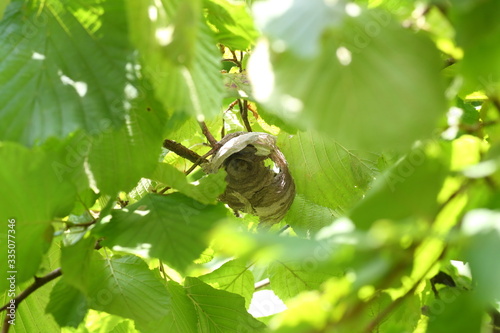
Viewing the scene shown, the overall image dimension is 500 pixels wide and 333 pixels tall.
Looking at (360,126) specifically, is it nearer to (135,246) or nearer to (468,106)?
(135,246)

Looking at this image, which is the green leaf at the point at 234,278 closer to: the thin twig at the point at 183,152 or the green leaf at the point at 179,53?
the thin twig at the point at 183,152

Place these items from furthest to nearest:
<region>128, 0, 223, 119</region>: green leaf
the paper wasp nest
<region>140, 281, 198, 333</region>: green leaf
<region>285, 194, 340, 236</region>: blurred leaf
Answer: <region>285, 194, 340, 236</region>: blurred leaf < the paper wasp nest < <region>140, 281, 198, 333</region>: green leaf < <region>128, 0, 223, 119</region>: green leaf

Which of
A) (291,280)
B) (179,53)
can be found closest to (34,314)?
(291,280)

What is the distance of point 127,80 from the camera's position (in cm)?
53

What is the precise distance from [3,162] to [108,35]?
161 mm

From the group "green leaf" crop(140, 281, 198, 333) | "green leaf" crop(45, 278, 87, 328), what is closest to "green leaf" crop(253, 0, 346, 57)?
"green leaf" crop(45, 278, 87, 328)

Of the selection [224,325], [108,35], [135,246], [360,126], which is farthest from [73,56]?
→ [224,325]

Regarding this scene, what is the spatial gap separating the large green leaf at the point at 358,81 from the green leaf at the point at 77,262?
32 cm

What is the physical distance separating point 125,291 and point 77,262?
13 cm

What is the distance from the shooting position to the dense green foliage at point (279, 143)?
27cm

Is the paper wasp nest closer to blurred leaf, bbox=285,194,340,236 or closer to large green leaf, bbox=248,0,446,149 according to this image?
blurred leaf, bbox=285,194,340,236

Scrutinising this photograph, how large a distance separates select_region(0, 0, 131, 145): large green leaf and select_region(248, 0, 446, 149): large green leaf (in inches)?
9.7

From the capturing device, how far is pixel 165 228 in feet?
1.94

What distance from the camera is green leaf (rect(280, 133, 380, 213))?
1044mm
